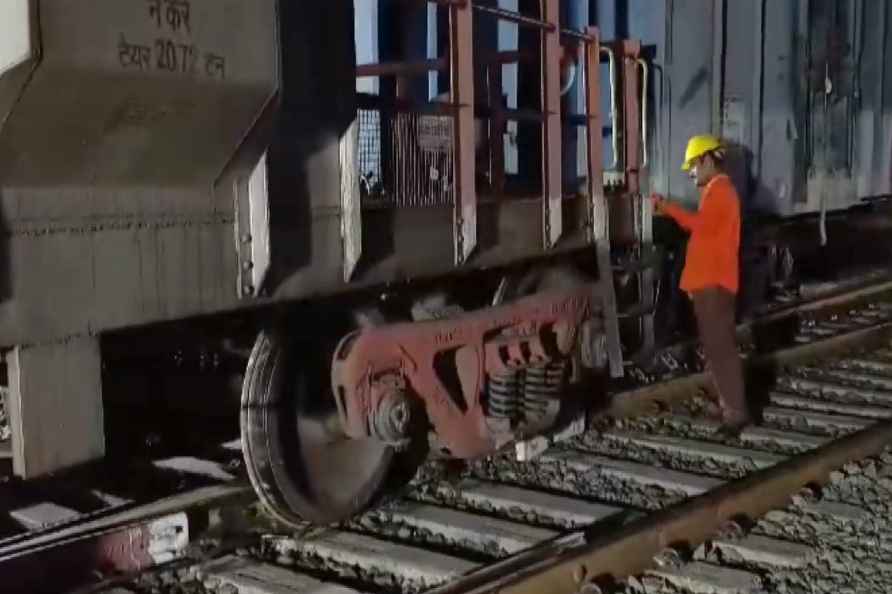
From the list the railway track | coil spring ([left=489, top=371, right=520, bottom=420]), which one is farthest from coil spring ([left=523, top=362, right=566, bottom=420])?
the railway track

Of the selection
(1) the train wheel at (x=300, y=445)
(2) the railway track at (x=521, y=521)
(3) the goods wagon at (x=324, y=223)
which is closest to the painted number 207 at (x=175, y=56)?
(3) the goods wagon at (x=324, y=223)

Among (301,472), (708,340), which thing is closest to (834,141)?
(708,340)

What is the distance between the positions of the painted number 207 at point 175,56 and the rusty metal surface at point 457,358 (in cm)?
171

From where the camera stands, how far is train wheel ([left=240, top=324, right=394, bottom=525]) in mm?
5016

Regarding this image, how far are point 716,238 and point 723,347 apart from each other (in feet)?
2.14

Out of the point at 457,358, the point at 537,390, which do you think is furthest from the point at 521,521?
the point at 537,390

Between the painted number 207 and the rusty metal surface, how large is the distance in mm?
1708

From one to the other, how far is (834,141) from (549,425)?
230 inches

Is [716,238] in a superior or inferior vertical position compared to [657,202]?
inferior

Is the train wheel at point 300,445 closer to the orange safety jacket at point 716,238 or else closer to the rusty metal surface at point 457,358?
the rusty metal surface at point 457,358

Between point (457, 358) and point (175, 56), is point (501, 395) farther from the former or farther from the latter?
point (175, 56)

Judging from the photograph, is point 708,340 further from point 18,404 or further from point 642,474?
point 18,404

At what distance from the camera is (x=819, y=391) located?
8.41 m

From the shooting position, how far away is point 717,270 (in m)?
7.15
